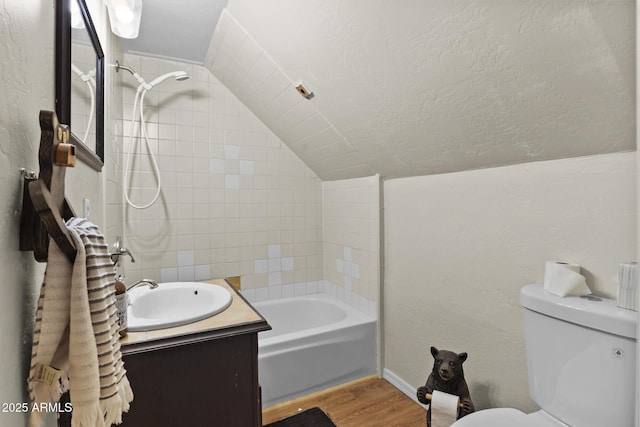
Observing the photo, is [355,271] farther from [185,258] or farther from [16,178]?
[16,178]

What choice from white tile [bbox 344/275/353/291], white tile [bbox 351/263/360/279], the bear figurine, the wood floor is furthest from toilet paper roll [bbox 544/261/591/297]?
white tile [bbox 344/275/353/291]

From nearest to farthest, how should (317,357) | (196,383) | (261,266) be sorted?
(196,383)
(317,357)
(261,266)

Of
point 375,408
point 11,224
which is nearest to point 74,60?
point 11,224

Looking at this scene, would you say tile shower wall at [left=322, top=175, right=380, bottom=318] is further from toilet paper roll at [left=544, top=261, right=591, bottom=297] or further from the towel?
the towel

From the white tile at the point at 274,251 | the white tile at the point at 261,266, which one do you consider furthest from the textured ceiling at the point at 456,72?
the white tile at the point at 261,266

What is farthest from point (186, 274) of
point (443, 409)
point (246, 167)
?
point (443, 409)

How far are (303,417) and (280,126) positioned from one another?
6.24ft

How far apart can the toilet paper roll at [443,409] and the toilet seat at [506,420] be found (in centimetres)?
29

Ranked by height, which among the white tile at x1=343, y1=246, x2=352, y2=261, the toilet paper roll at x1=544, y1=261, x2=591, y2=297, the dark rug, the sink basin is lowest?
the dark rug

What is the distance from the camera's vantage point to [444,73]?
4.08 feet

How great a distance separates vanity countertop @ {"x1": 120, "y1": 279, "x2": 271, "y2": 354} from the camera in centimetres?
114

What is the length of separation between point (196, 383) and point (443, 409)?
1.05 meters

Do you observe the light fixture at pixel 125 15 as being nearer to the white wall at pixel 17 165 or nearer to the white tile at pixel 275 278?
the white wall at pixel 17 165

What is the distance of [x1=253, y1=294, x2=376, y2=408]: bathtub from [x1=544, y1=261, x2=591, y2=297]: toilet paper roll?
48.0 inches
